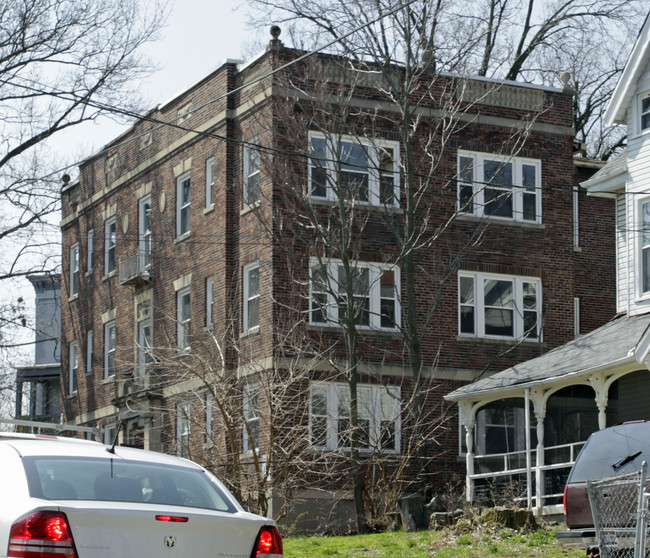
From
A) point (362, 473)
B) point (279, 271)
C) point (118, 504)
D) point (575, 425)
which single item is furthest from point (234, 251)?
point (118, 504)

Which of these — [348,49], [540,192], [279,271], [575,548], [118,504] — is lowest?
[575,548]

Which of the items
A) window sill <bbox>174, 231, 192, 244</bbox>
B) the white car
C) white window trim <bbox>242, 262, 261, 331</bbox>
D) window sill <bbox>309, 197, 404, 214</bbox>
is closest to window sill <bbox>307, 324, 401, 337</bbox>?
white window trim <bbox>242, 262, 261, 331</bbox>

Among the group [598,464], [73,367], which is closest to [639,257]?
[598,464]

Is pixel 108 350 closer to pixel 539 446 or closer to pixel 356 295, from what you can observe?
pixel 356 295

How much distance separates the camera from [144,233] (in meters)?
34.7

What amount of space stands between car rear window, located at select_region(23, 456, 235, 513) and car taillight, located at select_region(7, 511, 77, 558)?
0.31 m

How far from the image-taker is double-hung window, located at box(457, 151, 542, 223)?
3052cm

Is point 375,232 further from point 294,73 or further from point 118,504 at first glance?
point 118,504

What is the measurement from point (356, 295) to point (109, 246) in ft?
36.5

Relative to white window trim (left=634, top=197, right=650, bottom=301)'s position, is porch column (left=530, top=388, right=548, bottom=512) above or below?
below

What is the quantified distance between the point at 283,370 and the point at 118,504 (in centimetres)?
2029

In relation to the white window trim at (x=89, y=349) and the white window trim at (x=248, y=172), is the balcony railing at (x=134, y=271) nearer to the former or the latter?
the white window trim at (x=89, y=349)

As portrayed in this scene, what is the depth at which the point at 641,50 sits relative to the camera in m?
24.8

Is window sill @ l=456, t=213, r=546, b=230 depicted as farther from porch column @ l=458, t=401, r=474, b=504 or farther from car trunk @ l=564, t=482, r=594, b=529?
car trunk @ l=564, t=482, r=594, b=529
